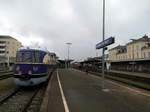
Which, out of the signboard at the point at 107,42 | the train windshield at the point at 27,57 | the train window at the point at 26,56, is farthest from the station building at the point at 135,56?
the train window at the point at 26,56

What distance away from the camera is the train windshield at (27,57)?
11.5 meters

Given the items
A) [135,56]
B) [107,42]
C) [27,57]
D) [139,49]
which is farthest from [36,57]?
[135,56]

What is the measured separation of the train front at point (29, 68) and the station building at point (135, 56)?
96.1 ft

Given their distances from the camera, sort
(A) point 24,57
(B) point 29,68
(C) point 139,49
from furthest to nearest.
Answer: (C) point 139,49
(A) point 24,57
(B) point 29,68

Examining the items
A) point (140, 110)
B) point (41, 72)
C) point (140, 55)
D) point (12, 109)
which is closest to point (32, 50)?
point (41, 72)

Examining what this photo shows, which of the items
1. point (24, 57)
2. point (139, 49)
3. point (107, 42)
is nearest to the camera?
point (107, 42)

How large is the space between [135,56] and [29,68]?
194ft

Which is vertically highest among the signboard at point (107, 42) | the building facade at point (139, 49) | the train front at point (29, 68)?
the building facade at point (139, 49)

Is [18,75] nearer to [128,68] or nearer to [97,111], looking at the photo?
[97,111]

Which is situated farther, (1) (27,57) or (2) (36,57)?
(2) (36,57)

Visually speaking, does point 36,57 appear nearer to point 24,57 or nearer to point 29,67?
point 24,57

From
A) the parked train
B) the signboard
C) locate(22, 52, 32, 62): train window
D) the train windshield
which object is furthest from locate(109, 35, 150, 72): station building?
locate(22, 52, 32, 62): train window

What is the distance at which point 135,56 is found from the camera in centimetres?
6378

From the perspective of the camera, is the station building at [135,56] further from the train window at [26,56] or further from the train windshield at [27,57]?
the train window at [26,56]
